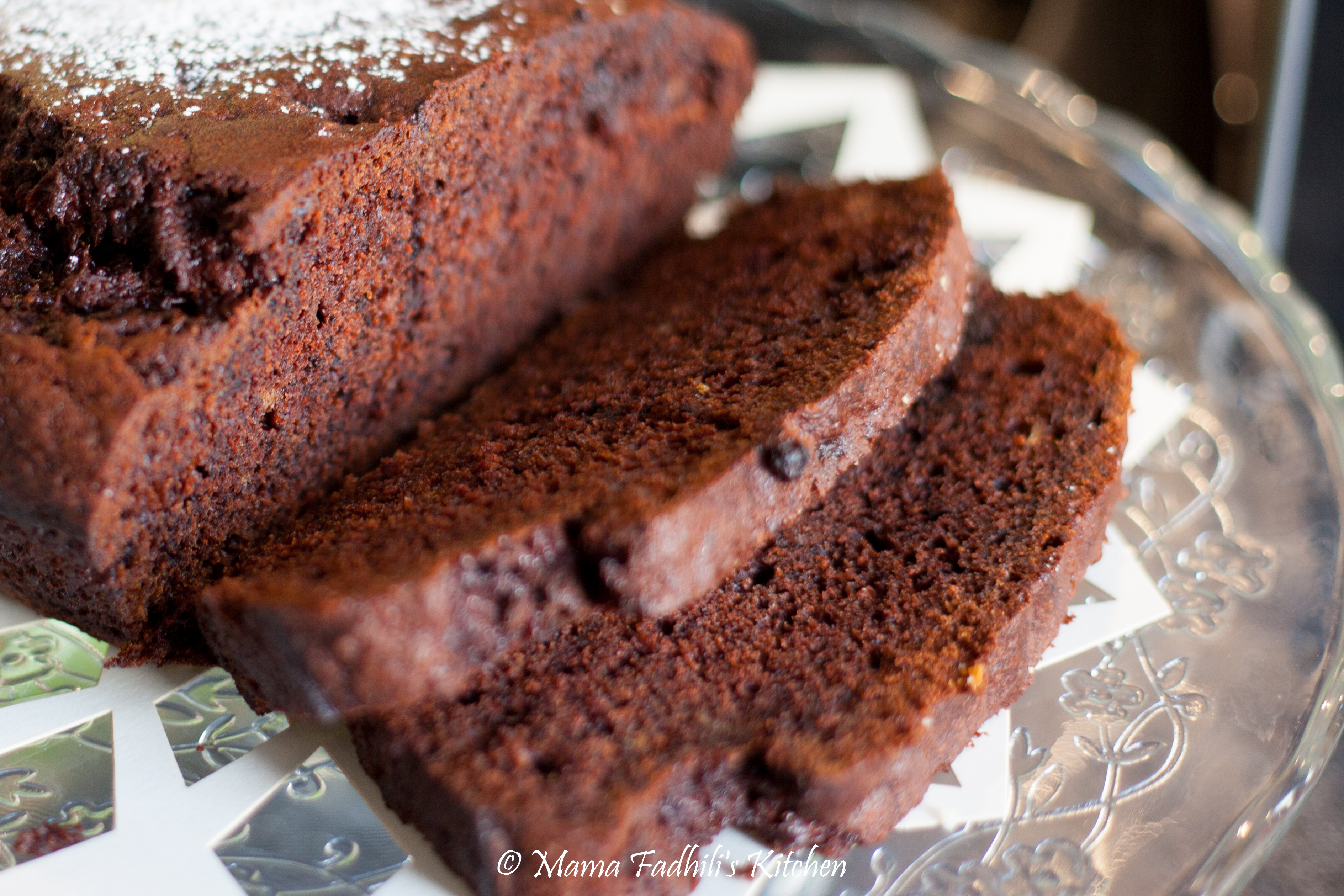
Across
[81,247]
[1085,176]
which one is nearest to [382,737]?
[81,247]

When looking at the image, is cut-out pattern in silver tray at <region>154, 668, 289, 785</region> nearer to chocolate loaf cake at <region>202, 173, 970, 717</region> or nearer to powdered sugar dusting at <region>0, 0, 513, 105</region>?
chocolate loaf cake at <region>202, 173, 970, 717</region>

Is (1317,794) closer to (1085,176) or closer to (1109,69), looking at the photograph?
(1085,176)

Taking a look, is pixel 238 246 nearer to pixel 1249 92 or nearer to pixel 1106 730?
pixel 1106 730

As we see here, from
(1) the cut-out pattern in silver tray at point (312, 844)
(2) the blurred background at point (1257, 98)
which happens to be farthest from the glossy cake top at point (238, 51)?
(2) the blurred background at point (1257, 98)

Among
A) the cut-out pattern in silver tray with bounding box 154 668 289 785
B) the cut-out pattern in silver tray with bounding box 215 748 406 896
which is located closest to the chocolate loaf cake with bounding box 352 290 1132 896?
the cut-out pattern in silver tray with bounding box 215 748 406 896

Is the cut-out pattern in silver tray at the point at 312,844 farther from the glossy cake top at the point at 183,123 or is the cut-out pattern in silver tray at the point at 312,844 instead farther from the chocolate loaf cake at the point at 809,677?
the glossy cake top at the point at 183,123

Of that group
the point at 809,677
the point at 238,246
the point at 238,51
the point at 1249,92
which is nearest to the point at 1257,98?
the point at 1249,92
